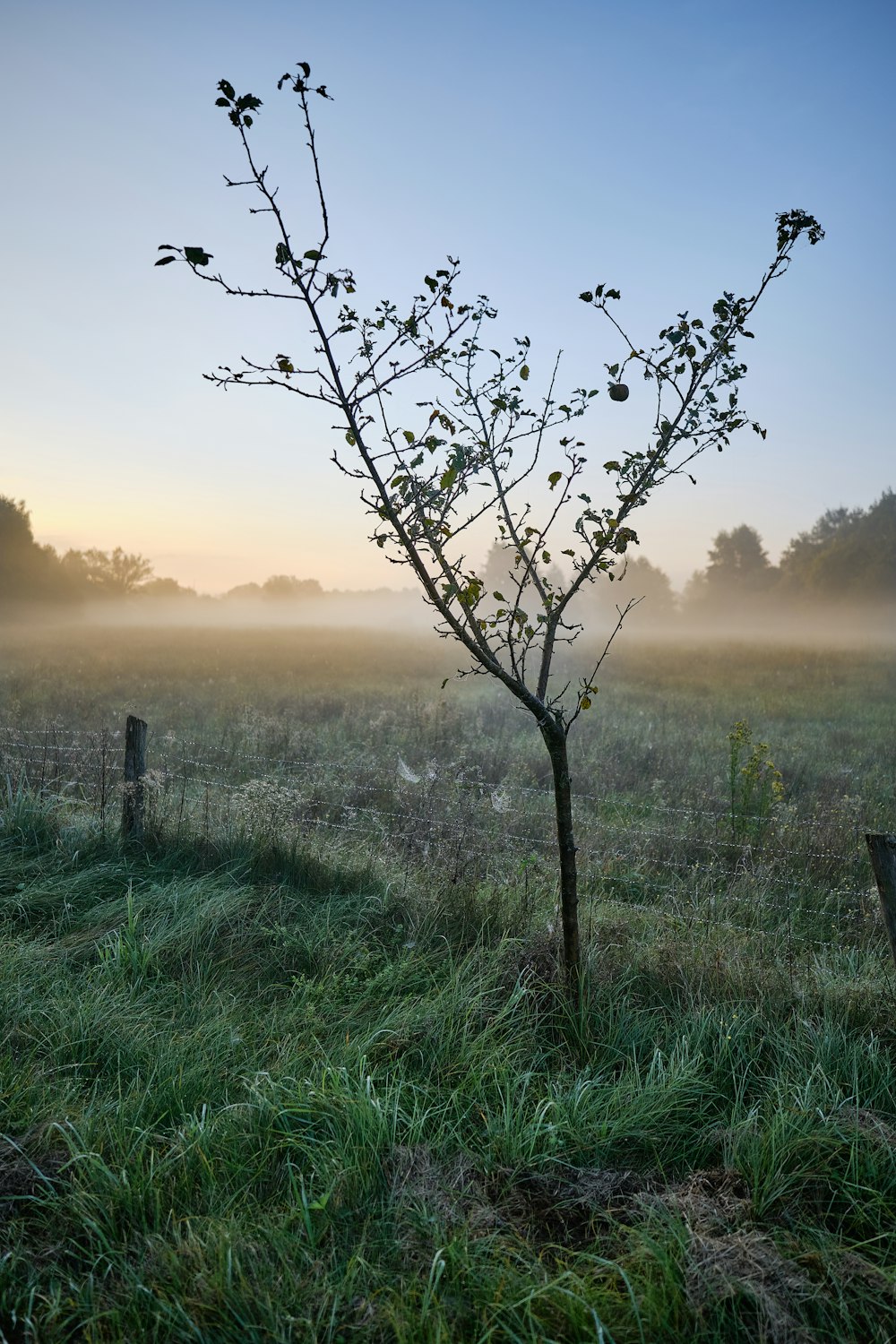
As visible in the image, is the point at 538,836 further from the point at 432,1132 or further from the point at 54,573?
the point at 54,573

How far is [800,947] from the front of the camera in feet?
18.4

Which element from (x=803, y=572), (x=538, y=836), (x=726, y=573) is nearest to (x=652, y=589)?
(x=726, y=573)

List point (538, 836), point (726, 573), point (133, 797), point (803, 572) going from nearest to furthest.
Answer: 1. point (133, 797)
2. point (538, 836)
3. point (803, 572)
4. point (726, 573)

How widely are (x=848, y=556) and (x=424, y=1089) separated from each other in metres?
52.4

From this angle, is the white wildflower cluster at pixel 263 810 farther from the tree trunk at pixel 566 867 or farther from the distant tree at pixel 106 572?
the distant tree at pixel 106 572

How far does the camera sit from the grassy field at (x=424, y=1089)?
2434mm

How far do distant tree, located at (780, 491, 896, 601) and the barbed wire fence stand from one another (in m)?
42.9

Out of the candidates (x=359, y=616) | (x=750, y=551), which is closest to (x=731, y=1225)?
(x=750, y=551)

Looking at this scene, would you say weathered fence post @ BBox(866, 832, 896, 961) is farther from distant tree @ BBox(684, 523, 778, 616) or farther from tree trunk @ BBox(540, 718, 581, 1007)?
distant tree @ BBox(684, 523, 778, 616)

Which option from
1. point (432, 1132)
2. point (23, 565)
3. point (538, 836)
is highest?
point (23, 565)

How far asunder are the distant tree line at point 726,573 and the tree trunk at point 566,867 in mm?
29701

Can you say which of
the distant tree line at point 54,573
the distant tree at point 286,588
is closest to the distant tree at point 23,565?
the distant tree line at point 54,573

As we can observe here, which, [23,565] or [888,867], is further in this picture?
[23,565]

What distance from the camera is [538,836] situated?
28.0ft
